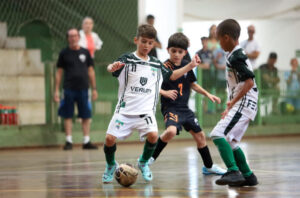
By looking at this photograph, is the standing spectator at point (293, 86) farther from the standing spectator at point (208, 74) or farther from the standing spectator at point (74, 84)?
the standing spectator at point (74, 84)

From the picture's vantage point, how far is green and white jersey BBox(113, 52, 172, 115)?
7.68m

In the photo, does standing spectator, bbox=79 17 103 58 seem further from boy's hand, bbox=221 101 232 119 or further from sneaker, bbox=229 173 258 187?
sneaker, bbox=229 173 258 187

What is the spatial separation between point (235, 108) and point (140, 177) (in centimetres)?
179

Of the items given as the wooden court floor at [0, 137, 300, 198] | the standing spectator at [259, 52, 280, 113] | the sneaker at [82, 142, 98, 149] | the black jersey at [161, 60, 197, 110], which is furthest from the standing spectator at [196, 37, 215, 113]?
the black jersey at [161, 60, 197, 110]

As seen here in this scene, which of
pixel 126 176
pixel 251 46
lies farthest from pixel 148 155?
pixel 251 46

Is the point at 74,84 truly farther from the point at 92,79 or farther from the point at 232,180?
the point at 232,180

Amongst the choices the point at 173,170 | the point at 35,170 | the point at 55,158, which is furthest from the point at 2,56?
the point at 173,170

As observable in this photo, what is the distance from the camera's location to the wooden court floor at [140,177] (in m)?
6.75

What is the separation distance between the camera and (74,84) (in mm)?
14008

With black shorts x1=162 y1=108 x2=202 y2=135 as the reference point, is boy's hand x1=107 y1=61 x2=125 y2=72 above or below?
above

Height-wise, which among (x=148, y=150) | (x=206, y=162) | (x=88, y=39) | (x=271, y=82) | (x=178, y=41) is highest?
(x=88, y=39)

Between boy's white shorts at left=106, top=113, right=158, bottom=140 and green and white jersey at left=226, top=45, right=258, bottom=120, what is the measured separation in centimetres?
100

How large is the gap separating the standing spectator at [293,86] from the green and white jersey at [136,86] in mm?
11528

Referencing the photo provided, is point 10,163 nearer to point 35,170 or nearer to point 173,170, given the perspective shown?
point 35,170
